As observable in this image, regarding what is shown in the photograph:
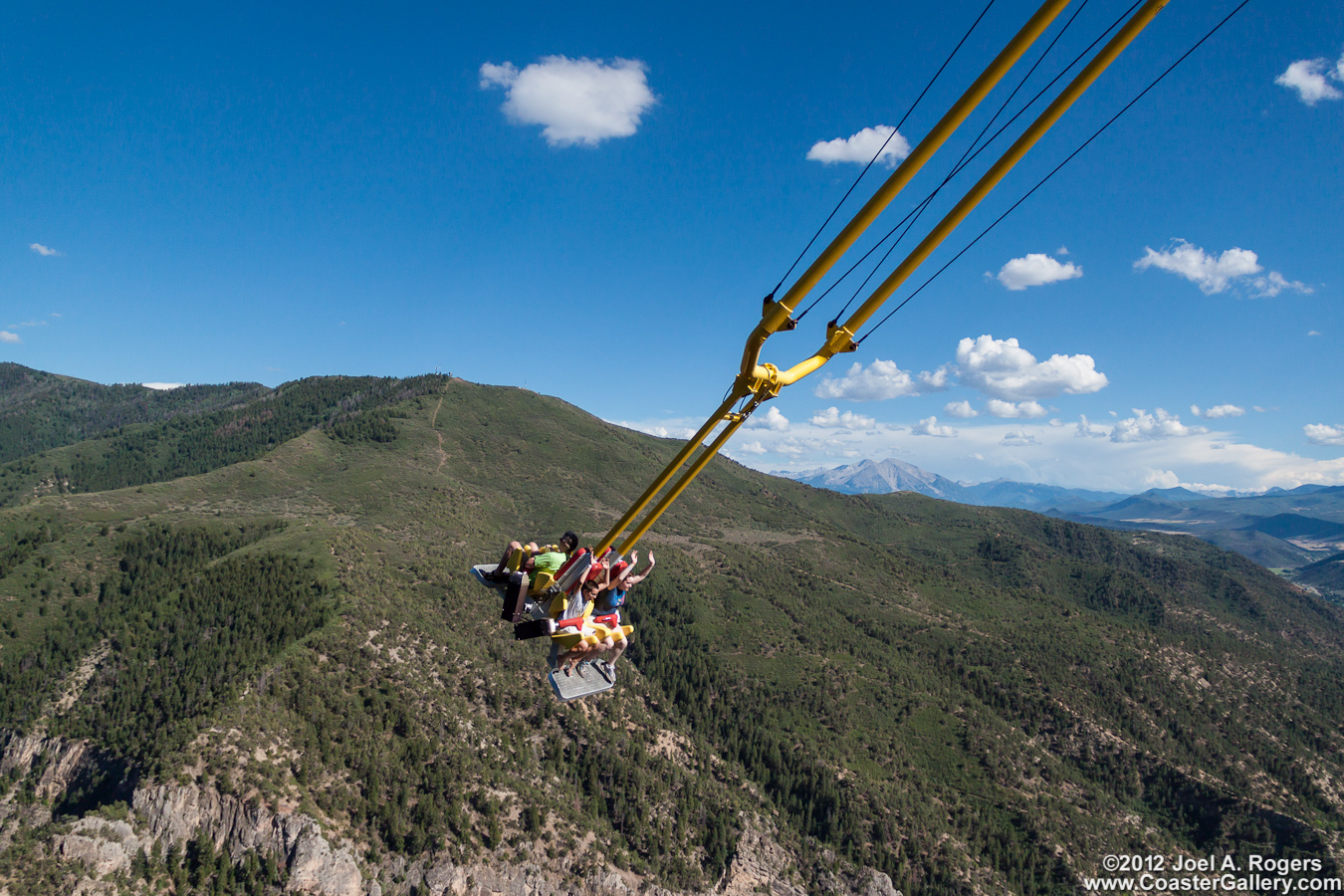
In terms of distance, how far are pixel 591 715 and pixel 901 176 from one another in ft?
272

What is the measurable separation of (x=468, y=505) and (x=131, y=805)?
86.7m

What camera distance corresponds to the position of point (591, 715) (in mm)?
80062

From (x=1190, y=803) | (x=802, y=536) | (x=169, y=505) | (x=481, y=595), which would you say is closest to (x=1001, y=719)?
(x=1190, y=803)

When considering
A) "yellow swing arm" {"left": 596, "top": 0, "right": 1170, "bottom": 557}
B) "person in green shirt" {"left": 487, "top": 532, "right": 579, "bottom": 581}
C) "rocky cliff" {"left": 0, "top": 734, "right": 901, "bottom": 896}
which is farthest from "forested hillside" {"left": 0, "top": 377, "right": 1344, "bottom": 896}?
"yellow swing arm" {"left": 596, "top": 0, "right": 1170, "bottom": 557}

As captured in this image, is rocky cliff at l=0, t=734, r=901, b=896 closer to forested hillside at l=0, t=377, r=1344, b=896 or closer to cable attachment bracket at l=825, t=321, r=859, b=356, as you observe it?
forested hillside at l=0, t=377, r=1344, b=896

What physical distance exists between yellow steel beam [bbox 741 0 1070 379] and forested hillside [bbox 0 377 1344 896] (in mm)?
62069

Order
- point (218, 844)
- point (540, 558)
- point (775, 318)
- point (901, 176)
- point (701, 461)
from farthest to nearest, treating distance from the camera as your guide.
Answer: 1. point (218, 844)
2. point (540, 558)
3. point (701, 461)
4. point (775, 318)
5. point (901, 176)

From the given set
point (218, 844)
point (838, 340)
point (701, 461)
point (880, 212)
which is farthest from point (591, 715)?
point (880, 212)

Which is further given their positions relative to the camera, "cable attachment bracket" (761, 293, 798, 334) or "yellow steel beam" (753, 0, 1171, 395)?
"cable attachment bracket" (761, 293, 798, 334)

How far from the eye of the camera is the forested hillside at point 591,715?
57500 millimetres

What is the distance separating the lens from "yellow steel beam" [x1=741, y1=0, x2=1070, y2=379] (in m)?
8.24

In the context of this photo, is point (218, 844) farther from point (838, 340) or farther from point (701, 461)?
point (838, 340)

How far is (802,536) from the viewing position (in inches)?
6983

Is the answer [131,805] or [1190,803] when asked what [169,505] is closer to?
[131,805]
